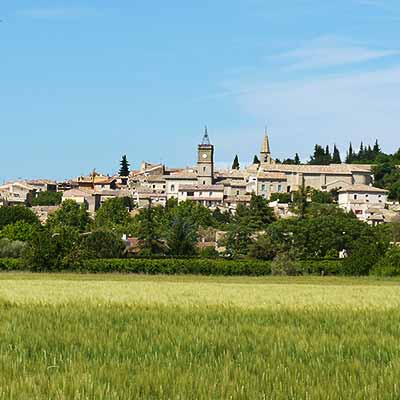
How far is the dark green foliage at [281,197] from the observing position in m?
175

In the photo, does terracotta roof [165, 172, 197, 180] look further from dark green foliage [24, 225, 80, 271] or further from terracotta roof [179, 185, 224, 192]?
dark green foliage [24, 225, 80, 271]

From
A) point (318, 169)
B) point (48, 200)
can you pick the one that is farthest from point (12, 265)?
point (48, 200)

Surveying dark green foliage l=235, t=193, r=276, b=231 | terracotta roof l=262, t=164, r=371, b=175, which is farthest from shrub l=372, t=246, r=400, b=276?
terracotta roof l=262, t=164, r=371, b=175

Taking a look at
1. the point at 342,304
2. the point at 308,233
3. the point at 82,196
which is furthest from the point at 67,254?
the point at 82,196

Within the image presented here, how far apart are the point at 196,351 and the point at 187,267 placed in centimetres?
4785

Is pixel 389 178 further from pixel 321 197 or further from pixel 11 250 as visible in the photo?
pixel 11 250

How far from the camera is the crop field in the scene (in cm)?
Answer: 875

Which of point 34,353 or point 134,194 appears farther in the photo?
point 134,194

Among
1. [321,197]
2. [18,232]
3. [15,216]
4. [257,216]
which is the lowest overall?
[18,232]

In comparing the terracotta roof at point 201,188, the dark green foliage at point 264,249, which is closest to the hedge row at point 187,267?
the dark green foliage at point 264,249

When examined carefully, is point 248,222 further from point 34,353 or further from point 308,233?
point 34,353

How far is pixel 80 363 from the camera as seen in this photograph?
10320mm

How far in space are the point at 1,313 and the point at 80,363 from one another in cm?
650

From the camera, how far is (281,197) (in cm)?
17650
